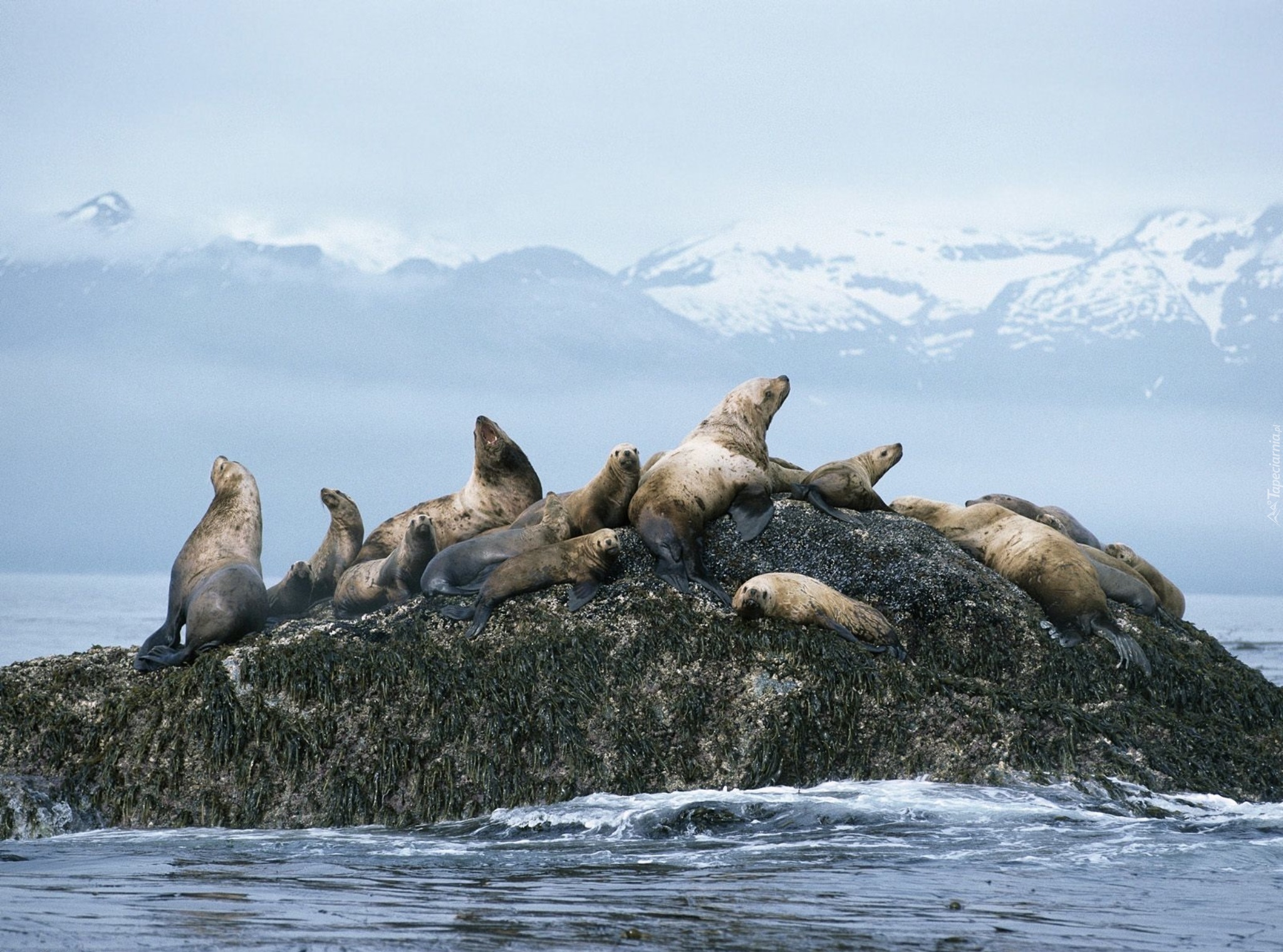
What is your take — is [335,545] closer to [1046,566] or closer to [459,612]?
[459,612]

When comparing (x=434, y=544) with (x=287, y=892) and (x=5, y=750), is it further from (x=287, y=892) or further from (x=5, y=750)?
(x=287, y=892)

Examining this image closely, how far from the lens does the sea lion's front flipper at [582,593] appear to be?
838cm

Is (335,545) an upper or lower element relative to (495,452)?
lower

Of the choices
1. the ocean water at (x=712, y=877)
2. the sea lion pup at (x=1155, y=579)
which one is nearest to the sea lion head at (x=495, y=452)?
the ocean water at (x=712, y=877)

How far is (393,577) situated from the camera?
939 centimetres

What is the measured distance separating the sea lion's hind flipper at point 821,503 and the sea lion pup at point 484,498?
86.9 inches

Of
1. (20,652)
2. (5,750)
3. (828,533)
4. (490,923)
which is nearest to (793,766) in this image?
(828,533)

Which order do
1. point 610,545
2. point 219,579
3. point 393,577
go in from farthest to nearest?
point 393,577
point 219,579
point 610,545

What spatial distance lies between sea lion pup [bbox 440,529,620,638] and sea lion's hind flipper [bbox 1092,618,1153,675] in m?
3.07

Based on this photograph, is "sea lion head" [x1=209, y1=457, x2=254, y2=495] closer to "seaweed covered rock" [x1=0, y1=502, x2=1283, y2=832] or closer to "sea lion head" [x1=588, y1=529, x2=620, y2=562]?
"seaweed covered rock" [x1=0, y1=502, x2=1283, y2=832]

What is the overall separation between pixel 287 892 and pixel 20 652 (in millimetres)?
17877

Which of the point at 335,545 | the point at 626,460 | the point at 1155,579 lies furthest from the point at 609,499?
the point at 1155,579

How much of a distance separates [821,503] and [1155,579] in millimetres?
3554

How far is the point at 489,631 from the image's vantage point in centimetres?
832
